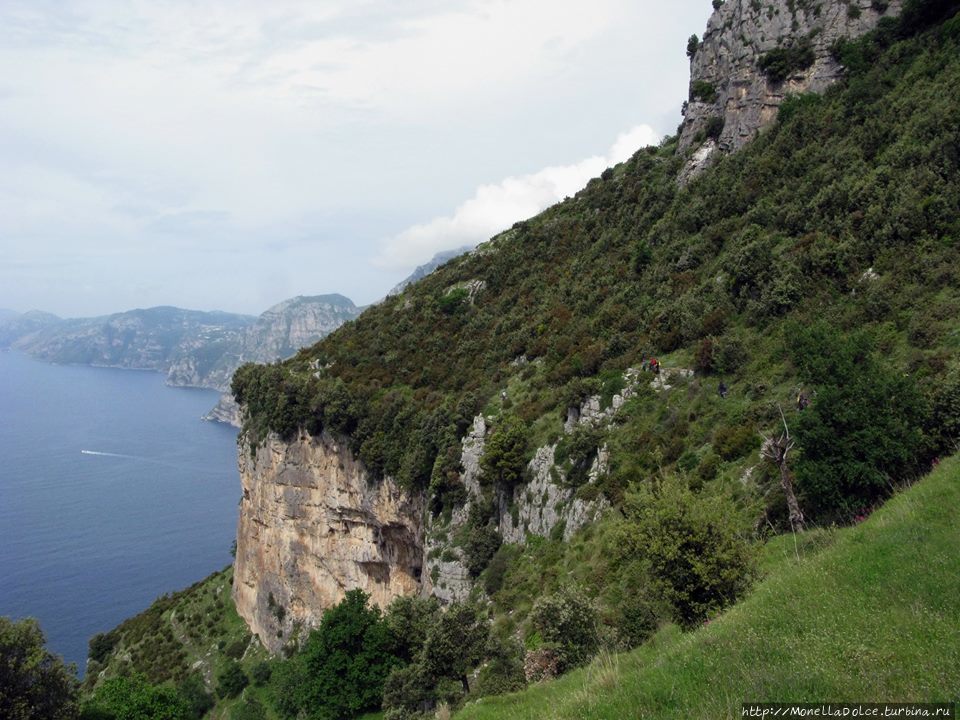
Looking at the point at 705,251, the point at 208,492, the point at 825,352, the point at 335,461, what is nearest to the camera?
the point at 825,352

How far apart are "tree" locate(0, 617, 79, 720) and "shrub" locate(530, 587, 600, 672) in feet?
Answer: 66.5

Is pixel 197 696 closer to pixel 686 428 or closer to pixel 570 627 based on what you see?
pixel 570 627

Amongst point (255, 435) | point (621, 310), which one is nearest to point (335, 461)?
point (255, 435)

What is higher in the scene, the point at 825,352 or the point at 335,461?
the point at 825,352

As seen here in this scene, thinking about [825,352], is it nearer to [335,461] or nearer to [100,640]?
[335,461]

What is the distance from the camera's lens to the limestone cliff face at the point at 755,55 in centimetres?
3728

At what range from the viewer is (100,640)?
54.2 metres

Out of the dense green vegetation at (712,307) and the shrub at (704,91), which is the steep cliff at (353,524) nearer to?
the dense green vegetation at (712,307)

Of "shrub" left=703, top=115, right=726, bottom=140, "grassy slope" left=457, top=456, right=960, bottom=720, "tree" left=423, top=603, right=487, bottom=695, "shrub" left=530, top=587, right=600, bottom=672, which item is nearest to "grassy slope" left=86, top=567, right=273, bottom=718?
"tree" left=423, top=603, right=487, bottom=695

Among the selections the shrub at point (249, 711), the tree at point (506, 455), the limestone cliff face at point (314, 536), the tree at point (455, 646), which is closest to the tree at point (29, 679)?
the shrub at point (249, 711)

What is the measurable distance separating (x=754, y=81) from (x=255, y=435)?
46.3 metres

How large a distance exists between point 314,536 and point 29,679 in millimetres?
22317

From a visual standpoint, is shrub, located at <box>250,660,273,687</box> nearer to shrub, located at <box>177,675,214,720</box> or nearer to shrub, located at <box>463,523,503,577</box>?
shrub, located at <box>177,675,214,720</box>

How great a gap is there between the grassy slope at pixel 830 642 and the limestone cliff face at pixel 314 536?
92.1 feet
